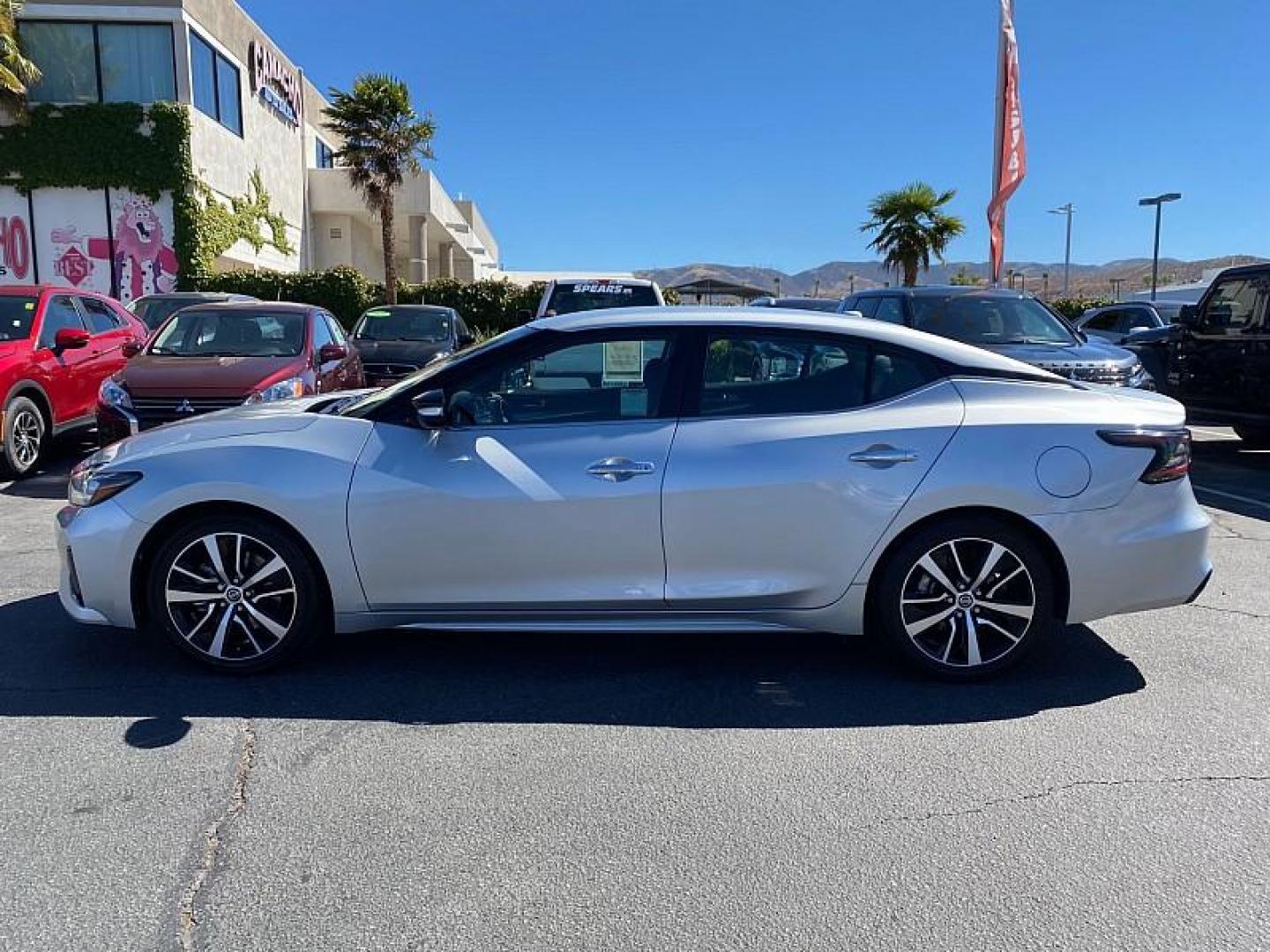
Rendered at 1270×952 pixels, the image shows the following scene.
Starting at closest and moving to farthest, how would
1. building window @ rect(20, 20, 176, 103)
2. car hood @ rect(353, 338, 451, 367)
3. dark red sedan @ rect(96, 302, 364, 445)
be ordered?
1. dark red sedan @ rect(96, 302, 364, 445)
2. car hood @ rect(353, 338, 451, 367)
3. building window @ rect(20, 20, 176, 103)

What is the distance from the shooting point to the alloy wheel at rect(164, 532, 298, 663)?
161 inches

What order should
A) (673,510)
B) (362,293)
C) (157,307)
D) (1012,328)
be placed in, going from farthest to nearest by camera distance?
(362,293)
(157,307)
(1012,328)
(673,510)

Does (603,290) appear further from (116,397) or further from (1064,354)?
(116,397)

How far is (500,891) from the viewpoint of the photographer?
2730 mm

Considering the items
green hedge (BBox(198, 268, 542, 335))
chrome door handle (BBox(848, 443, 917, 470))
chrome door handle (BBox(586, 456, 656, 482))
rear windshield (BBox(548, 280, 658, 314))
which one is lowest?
chrome door handle (BBox(586, 456, 656, 482))

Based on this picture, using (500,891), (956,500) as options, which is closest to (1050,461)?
(956,500)

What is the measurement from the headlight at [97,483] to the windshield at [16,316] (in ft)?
18.6

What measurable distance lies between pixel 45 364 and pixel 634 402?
719 cm

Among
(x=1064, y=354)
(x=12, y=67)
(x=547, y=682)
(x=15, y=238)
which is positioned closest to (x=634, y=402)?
(x=547, y=682)

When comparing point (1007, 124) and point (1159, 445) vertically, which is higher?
point (1007, 124)

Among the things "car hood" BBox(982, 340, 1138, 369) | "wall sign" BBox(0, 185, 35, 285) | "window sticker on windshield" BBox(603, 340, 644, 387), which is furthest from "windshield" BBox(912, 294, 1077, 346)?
"wall sign" BBox(0, 185, 35, 285)

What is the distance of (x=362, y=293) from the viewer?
1077 inches

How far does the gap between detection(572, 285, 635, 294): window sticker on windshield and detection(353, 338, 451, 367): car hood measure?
2.99 meters

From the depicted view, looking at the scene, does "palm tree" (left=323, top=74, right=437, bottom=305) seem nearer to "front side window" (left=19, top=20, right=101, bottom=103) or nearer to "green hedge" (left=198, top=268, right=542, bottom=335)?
"green hedge" (left=198, top=268, right=542, bottom=335)
